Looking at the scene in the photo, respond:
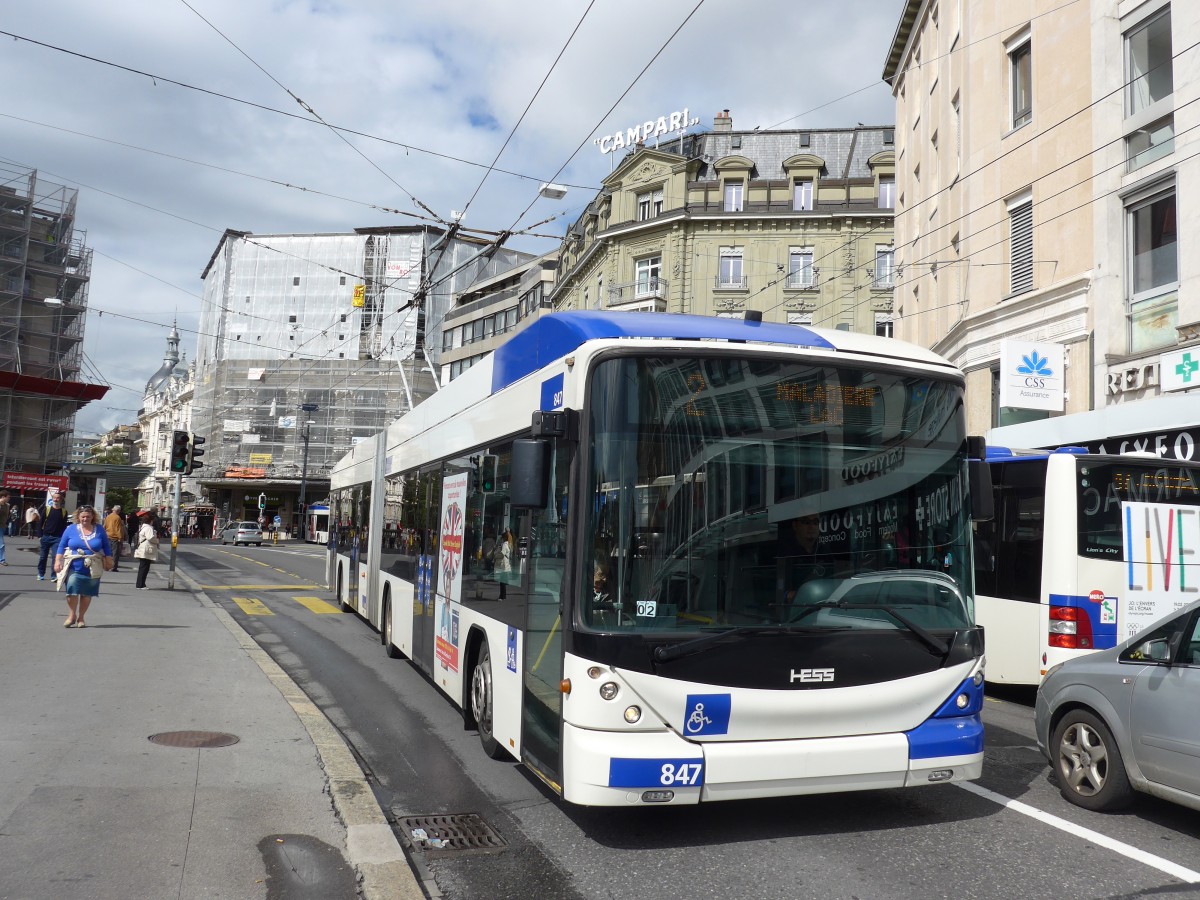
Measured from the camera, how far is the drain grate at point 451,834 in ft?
17.1

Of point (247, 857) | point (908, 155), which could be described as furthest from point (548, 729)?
point (908, 155)

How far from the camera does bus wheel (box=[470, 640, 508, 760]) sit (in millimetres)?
6984

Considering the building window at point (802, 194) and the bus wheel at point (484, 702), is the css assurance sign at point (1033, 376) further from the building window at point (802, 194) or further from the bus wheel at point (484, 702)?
the building window at point (802, 194)

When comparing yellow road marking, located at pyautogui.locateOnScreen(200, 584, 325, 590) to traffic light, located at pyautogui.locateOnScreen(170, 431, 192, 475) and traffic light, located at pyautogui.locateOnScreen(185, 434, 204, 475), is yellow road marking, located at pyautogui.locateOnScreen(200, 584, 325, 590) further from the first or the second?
traffic light, located at pyautogui.locateOnScreen(170, 431, 192, 475)

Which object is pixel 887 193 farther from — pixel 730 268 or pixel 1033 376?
pixel 1033 376

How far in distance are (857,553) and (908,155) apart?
2610 cm

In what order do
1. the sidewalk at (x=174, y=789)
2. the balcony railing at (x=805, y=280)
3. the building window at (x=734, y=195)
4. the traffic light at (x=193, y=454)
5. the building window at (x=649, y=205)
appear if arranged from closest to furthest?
the sidewalk at (x=174, y=789)
the traffic light at (x=193, y=454)
the balcony railing at (x=805, y=280)
the building window at (x=734, y=195)
the building window at (x=649, y=205)

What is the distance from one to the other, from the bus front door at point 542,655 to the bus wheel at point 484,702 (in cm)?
99

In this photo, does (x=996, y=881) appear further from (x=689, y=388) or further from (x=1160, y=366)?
(x=1160, y=366)

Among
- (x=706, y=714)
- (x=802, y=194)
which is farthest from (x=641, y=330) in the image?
(x=802, y=194)

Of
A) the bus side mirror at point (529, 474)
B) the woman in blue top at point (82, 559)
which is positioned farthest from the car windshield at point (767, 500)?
the woman in blue top at point (82, 559)

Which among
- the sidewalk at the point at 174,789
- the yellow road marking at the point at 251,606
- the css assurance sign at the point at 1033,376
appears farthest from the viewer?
the css assurance sign at the point at 1033,376

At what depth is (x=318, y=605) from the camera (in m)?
19.1

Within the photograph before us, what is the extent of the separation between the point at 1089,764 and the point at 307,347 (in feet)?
233
